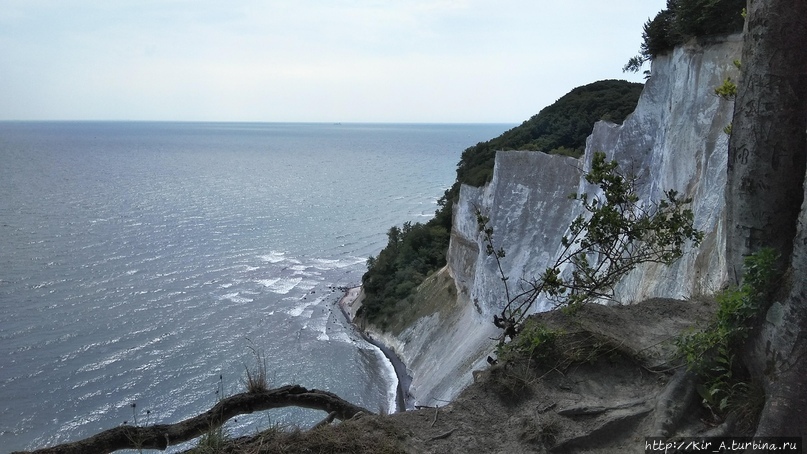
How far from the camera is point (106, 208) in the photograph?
66.7 metres

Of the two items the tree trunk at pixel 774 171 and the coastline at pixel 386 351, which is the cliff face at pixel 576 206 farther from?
the tree trunk at pixel 774 171

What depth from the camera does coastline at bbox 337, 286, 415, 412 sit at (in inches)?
1137

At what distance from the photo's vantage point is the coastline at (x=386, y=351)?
2889 centimetres

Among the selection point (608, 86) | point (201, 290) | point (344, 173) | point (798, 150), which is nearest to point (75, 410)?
point (201, 290)

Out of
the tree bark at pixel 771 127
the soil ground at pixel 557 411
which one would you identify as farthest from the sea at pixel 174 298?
the tree bark at pixel 771 127

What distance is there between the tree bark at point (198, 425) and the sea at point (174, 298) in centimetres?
24

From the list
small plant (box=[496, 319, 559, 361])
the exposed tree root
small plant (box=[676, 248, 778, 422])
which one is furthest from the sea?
small plant (box=[676, 248, 778, 422])

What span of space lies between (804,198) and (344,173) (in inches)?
4215

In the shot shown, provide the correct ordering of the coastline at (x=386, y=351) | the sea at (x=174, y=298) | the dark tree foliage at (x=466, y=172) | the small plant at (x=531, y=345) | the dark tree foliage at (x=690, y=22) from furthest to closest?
1. the dark tree foliage at (x=466, y=172)
2. the coastline at (x=386, y=351)
3. the sea at (x=174, y=298)
4. the dark tree foliage at (x=690, y=22)
5. the small plant at (x=531, y=345)

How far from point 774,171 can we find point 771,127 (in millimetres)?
348

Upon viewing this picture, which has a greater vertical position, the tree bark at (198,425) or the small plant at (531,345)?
the small plant at (531,345)

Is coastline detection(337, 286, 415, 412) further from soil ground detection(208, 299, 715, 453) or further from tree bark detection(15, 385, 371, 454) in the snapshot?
tree bark detection(15, 385, 371, 454)

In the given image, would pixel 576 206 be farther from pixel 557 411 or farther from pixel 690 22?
pixel 557 411

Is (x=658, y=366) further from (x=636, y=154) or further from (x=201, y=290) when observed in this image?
(x=201, y=290)
